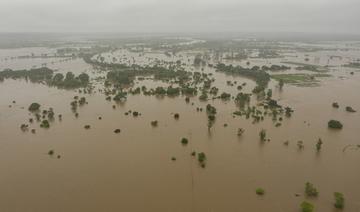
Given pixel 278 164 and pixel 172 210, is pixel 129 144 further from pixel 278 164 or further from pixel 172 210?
pixel 278 164

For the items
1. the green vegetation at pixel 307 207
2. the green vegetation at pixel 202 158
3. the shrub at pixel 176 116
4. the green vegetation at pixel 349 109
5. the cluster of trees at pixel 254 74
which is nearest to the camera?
the green vegetation at pixel 307 207

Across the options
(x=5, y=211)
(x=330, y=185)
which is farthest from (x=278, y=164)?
(x=5, y=211)

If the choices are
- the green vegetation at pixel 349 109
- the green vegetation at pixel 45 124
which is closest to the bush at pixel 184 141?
Answer: the green vegetation at pixel 45 124

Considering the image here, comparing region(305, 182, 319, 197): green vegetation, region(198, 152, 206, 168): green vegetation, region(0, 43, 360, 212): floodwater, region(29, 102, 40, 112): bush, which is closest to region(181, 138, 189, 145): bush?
region(0, 43, 360, 212): floodwater

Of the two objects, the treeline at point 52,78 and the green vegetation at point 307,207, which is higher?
the treeline at point 52,78

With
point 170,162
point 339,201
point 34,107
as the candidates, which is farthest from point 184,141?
point 34,107

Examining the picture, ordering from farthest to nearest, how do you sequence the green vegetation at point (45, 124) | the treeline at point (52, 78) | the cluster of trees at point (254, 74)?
the cluster of trees at point (254, 74) → the treeline at point (52, 78) → the green vegetation at point (45, 124)

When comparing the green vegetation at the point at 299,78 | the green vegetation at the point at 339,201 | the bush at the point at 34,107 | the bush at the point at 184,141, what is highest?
the green vegetation at the point at 299,78

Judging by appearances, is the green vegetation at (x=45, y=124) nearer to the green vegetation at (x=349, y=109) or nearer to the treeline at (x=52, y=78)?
the treeline at (x=52, y=78)

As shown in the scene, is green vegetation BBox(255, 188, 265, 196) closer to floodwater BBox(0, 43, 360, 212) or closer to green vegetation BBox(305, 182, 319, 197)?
floodwater BBox(0, 43, 360, 212)

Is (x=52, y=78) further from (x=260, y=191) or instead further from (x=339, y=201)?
(x=339, y=201)
